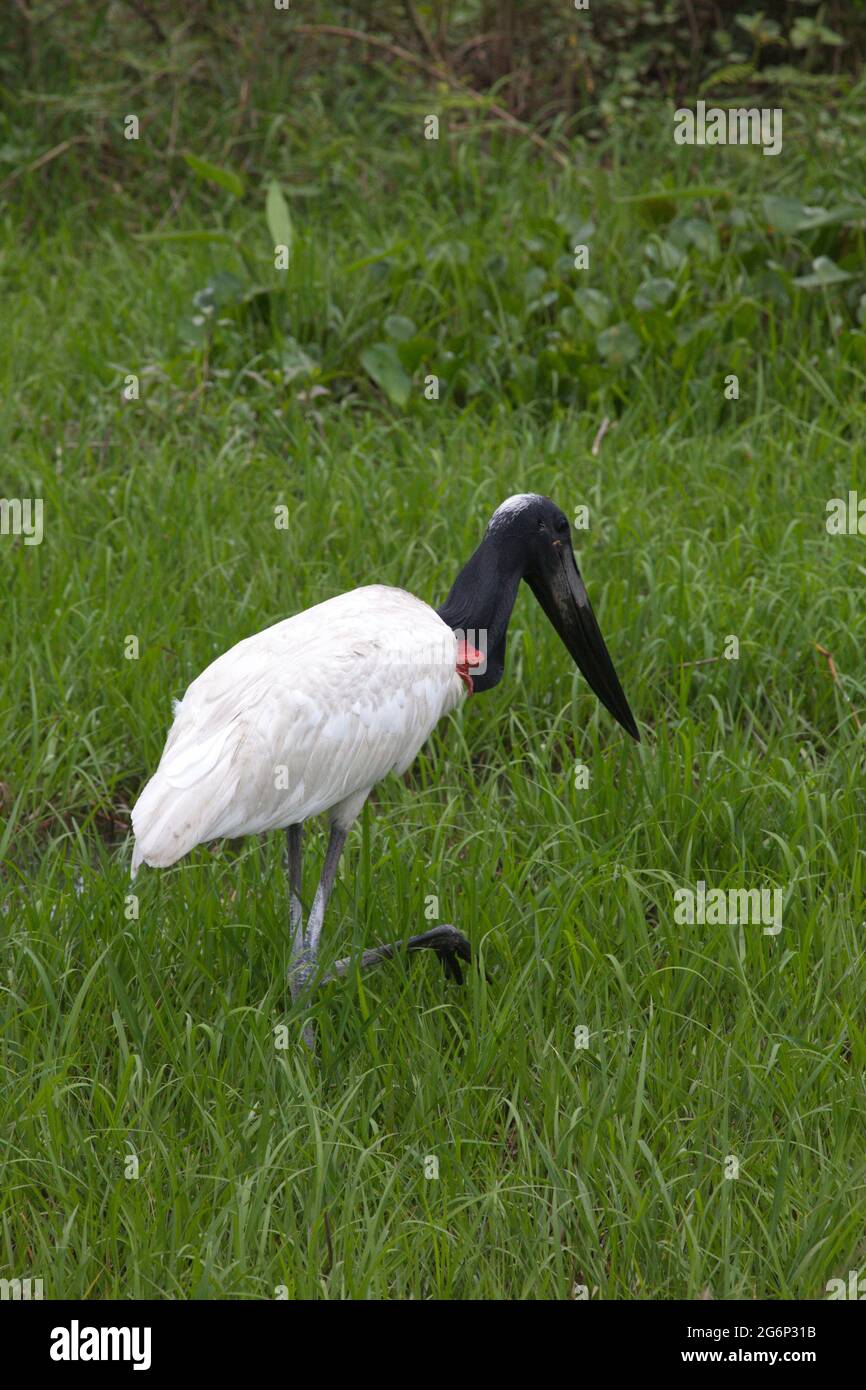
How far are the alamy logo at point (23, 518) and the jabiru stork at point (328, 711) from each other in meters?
A: 2.30

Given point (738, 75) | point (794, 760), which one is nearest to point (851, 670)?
point (794, 760)

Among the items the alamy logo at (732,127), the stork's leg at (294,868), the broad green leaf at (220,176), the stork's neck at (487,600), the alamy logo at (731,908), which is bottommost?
the alamy logo at (731,908)

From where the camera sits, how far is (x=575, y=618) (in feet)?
15.6

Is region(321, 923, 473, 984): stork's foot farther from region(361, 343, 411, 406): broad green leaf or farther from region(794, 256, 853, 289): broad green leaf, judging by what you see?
region(794, 256, 853, 289): broad green leaf

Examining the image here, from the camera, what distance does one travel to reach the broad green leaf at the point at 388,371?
737cm

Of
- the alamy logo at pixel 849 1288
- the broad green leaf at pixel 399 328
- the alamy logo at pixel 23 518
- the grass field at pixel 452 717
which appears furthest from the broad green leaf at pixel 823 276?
the alamy logo at pixel 849 1288

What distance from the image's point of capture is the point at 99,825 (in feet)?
17.8

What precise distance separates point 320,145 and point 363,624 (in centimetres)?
603

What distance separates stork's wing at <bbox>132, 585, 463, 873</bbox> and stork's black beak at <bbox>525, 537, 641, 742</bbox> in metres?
0.44

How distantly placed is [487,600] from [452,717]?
1.06 m

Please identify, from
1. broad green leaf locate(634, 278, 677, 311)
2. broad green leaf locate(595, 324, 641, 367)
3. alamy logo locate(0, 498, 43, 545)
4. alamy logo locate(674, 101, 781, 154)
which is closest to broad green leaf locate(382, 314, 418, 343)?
broad green leaf locate(595, 324, 641, 367)

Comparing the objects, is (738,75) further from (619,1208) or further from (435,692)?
(619,1208)

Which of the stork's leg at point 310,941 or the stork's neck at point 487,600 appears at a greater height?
the stork's neck at point 487,600

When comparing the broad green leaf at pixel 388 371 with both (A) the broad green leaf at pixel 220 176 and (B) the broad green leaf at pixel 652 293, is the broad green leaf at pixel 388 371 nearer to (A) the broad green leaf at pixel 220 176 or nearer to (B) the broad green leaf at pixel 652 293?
(B) the broad green leaf at pixel 652 293
